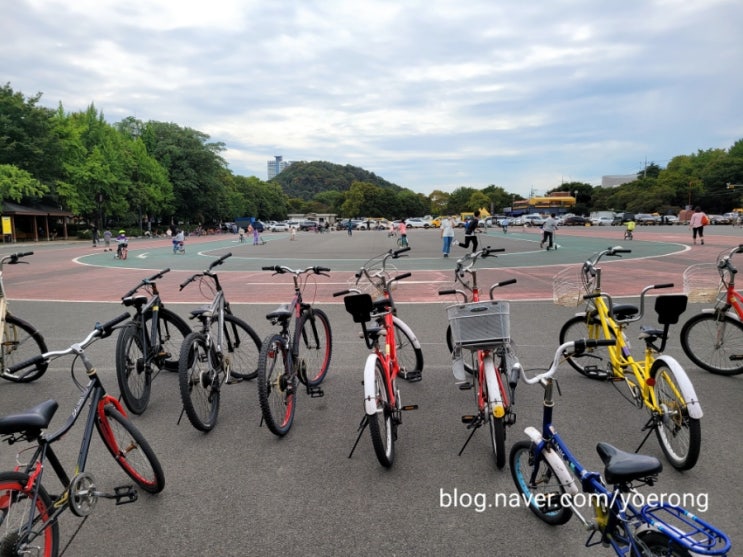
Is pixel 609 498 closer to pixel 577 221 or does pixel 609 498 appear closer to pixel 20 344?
pixel 20 344

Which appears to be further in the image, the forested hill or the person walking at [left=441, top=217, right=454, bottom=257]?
the forested hill

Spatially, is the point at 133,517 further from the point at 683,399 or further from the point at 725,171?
the point at 725,171

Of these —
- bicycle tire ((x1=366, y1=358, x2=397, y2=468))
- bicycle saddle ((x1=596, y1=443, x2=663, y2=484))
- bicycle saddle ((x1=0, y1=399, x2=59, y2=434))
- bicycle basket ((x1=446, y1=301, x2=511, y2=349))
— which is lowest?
bicycle tire ((x1=366, y1=358, x2=397, y2=468))

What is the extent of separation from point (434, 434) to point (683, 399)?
178 centimetres

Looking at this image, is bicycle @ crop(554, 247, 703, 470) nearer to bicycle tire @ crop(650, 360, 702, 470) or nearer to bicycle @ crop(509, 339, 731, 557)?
bicycle tire @ crop(650, 360, 702, 470)

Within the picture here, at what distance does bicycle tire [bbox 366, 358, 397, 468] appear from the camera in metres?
3.30

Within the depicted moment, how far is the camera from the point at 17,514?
2.29 meters

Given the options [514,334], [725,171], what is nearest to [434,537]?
[514,334]

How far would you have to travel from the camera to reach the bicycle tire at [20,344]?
5453mm

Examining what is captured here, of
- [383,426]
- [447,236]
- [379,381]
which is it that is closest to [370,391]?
[379,381]

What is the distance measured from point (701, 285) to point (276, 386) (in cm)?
446

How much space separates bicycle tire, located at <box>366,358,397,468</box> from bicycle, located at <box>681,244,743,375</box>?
11.9ft

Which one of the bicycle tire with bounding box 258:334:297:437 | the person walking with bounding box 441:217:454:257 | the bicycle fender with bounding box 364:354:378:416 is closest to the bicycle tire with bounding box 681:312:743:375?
the bicycle fender with bounding box 364:354:378:416

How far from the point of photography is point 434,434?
4.02m
